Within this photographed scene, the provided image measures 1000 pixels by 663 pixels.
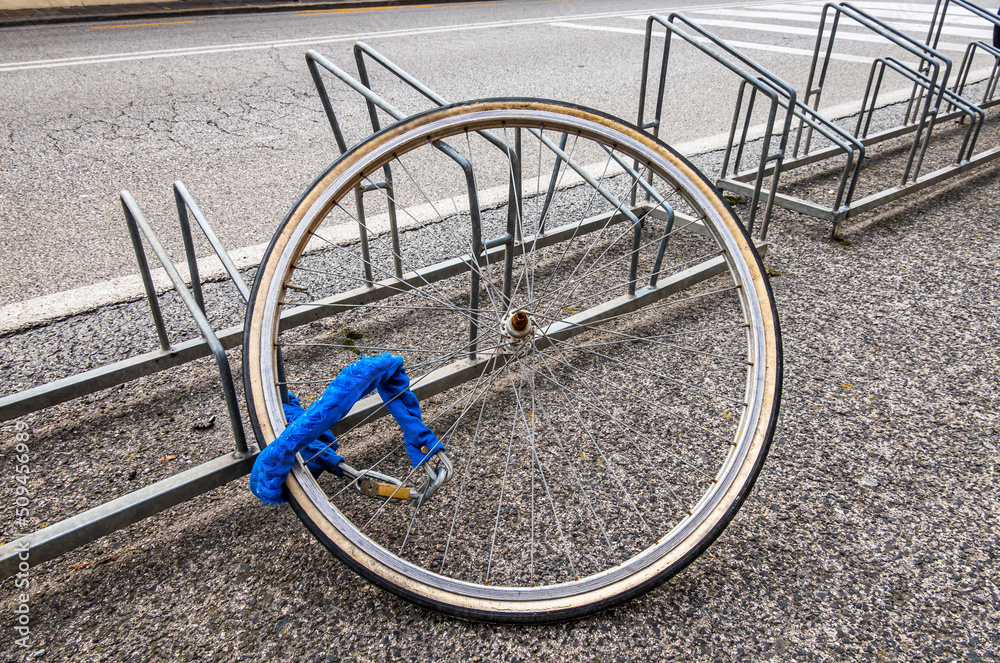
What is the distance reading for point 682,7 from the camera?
1252 centimetres

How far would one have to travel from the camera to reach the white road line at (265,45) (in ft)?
25.6

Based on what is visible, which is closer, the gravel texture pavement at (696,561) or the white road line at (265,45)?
the gravel texture pavement at (696,561)

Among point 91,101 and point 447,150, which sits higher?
point 447,150

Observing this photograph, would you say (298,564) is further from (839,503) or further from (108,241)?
(108,241)

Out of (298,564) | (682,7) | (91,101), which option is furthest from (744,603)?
(682,7)

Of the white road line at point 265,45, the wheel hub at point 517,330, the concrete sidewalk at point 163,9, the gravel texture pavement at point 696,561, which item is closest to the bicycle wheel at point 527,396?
the wheel hub at point 517,330

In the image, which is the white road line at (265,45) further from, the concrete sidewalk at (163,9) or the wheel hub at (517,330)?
the wheel hub at (517,330)

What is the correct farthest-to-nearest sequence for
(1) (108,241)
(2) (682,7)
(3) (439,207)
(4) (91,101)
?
(2) (682,7), (4) (91,101), (3) (439,207), (1) (108,241)

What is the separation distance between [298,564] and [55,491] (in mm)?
931

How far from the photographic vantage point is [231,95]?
21.5 ft

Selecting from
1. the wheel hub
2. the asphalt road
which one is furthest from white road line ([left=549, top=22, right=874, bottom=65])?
the wheel hub

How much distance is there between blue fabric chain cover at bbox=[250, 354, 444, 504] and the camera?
180 cm

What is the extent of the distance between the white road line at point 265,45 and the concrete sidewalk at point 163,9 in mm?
3105

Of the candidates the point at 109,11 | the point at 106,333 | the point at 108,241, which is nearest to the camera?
the point at 106,333
